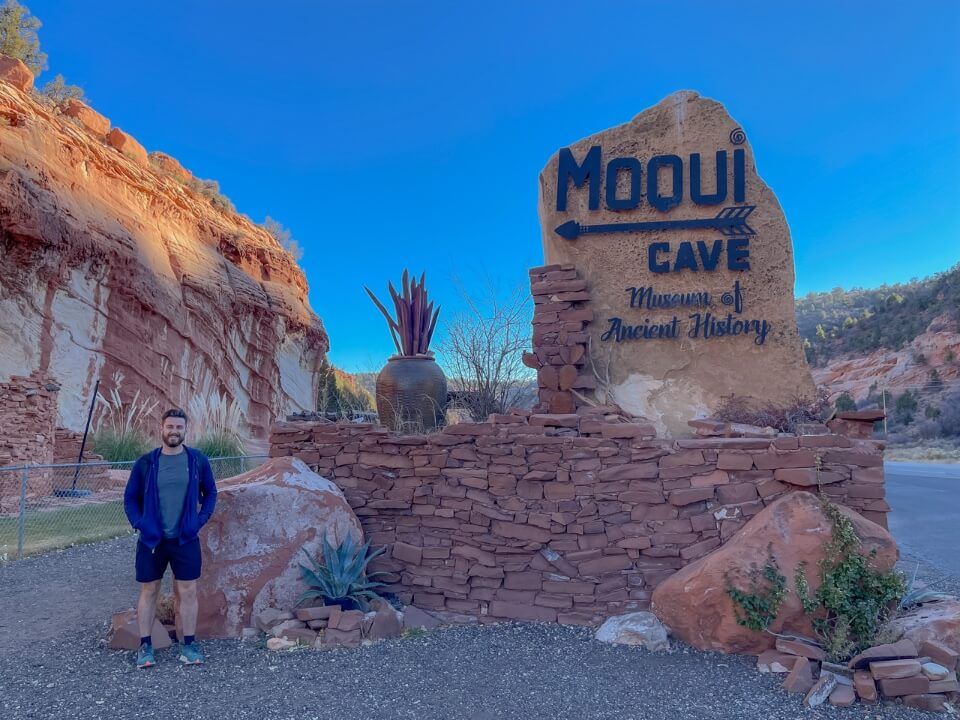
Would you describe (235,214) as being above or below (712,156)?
above

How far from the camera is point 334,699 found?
4.07 metres

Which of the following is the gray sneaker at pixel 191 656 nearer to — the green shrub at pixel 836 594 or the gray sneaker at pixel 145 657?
the gray sneaker at pixel 145 657

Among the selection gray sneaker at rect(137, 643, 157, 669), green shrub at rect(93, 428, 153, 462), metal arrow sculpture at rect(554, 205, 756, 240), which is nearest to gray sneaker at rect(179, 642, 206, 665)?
gray sneaker at rect(137, 643, 157, 669)

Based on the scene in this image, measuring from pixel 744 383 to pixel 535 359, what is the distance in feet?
6.58

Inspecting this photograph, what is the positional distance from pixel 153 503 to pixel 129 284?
1460cm

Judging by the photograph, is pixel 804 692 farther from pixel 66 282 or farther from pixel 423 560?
pixel 66 282

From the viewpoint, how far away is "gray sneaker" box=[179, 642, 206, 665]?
4.60m

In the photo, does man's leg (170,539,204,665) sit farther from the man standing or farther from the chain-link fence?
the chain-link fence

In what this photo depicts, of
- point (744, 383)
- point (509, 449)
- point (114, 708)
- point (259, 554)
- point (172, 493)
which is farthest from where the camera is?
point (744, 383)

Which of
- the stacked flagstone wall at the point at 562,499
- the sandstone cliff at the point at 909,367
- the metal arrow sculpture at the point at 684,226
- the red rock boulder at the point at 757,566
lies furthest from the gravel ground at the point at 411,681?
the sandstone cliff at the point at 909,367

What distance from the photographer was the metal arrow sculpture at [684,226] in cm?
652

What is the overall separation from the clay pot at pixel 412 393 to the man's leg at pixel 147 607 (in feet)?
11.1

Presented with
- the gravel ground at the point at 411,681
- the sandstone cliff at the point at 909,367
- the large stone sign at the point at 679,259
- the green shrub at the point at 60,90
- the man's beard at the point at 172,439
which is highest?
the green shrub at the point at 60,90

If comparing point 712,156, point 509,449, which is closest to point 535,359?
point 509,449
